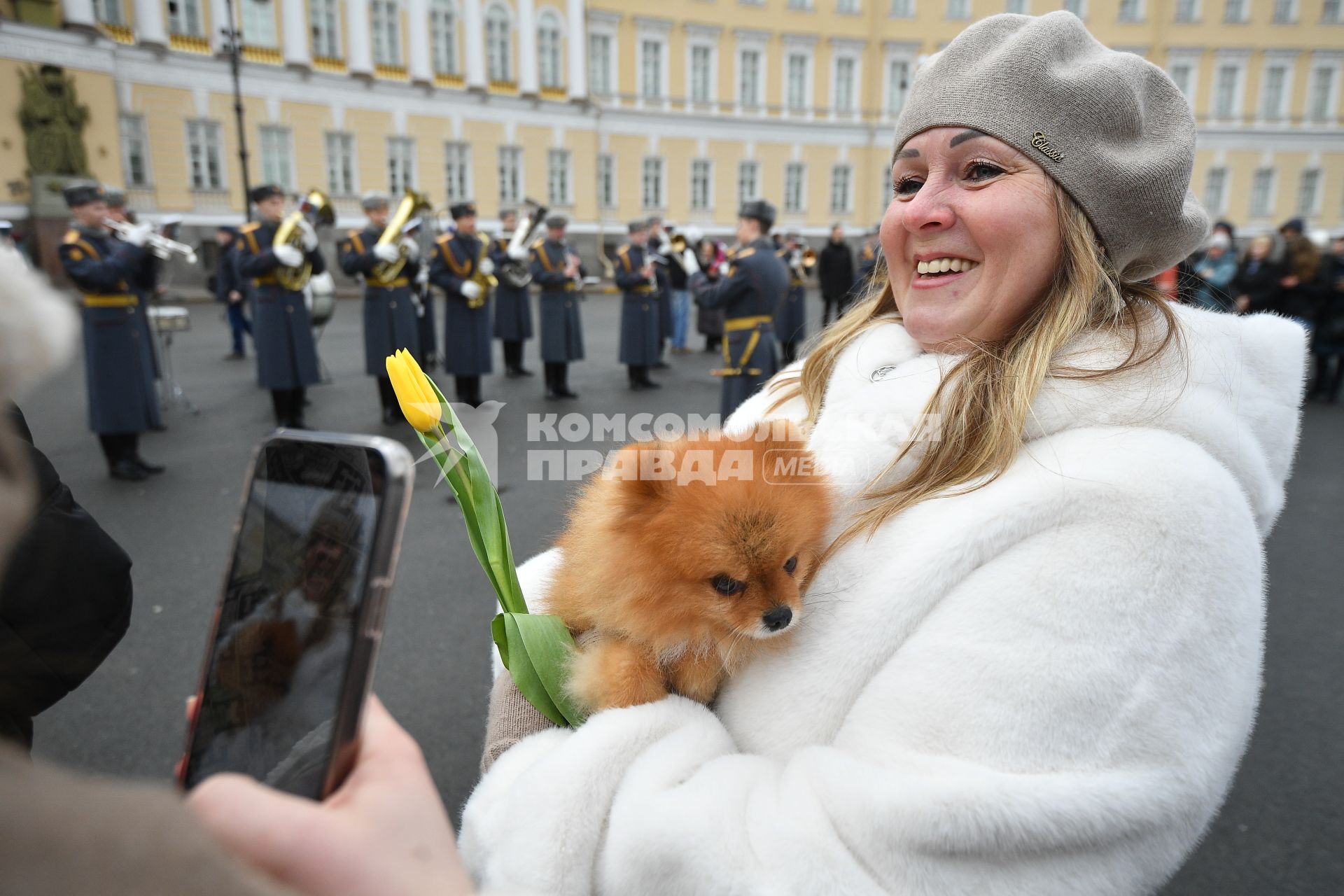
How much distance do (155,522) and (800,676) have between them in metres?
5.51

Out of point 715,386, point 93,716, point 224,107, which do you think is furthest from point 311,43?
point 93,716

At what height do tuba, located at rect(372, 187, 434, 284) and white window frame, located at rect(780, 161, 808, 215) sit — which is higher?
white window frame, located at rect(780, 161, 808, 215)

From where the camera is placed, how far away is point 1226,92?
32.2m

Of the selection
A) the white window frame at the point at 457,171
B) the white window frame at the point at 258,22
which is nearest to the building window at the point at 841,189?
the white window frame at the point at 457,171

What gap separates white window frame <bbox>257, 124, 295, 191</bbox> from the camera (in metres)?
24.0

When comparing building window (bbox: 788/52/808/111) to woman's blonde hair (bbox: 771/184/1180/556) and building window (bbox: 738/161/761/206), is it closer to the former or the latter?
building window (bbox: 738/161/761/206)

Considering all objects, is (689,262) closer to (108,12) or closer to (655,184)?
(108,12)

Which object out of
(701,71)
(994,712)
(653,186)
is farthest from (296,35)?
(994,712)

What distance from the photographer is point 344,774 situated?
0.60 m

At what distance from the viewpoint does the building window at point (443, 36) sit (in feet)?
86.3

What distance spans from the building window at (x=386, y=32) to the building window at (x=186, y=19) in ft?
16.6

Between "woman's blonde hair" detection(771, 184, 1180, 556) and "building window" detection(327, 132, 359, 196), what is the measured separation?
27.9 meters

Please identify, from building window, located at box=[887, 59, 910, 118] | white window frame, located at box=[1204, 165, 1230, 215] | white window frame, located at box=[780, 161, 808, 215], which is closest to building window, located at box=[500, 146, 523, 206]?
white window frame, located at box=[780, 161, 808, 215]

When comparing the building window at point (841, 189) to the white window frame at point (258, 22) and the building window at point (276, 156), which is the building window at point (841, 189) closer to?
the building window at point (276, 156)
